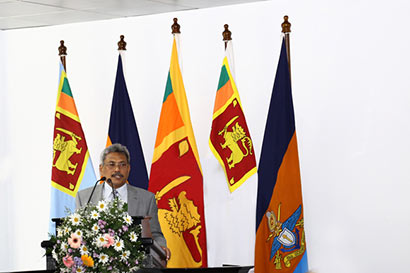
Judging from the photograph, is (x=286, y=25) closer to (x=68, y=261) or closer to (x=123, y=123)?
(x=123, y=123)

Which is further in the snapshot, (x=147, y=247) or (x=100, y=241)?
(x=147, y=247)

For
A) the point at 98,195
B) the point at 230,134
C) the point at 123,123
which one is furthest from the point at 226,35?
the point at 98,195

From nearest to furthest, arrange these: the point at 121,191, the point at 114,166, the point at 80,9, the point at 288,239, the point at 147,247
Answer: the point at 147,247
the point at 114,166
the point at 121,191
the point at 288,239
the point at 80,9

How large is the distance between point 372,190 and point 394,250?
19.7 inches

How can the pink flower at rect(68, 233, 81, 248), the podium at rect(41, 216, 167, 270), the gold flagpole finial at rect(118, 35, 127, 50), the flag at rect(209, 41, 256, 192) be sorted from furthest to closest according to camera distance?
the gold flagpole finial at rect(118, 35, 127, 50)
the flag at rect(209, 41, 256, 192)
the podium at rect(41, 216, 167, 270)
the pink flower at rect(68, 233, 81, 248)

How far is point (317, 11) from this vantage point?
A: 20.4ft

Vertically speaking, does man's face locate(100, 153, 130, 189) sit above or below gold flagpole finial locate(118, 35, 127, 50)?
below

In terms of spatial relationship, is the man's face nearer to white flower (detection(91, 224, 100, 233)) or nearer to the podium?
the podium

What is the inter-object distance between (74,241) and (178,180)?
265 centimetres

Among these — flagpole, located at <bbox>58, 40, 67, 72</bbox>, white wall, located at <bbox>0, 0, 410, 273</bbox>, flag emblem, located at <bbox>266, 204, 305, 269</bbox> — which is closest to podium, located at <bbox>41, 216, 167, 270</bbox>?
flag emblem, located at <bbox>266, 204, 305, 269</bbox>

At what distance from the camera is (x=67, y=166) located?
650 cm

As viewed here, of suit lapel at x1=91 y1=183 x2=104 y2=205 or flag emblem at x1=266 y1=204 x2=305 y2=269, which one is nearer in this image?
suit lapel at x1=91 y1=183 x2=104 y2=205

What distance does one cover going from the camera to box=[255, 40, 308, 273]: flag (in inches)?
225

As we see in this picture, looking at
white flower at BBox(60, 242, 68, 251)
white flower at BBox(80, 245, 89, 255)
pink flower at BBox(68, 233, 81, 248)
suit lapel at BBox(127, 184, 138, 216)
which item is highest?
suit lapel at BBox(127, 184, 138, 216)
